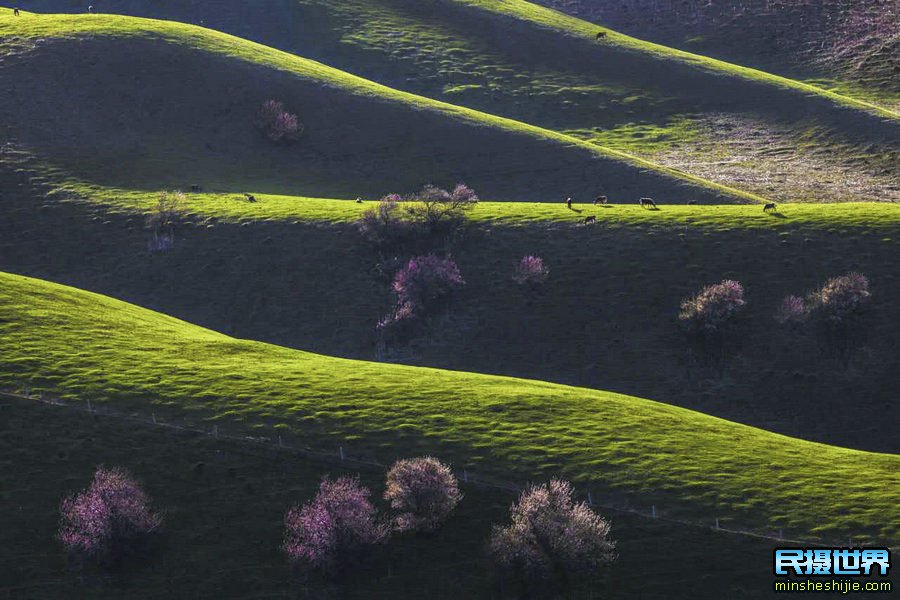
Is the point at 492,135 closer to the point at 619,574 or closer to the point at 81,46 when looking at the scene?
the point at 81,46

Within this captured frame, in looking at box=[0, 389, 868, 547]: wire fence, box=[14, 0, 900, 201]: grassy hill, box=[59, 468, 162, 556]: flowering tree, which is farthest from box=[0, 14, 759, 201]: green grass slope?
box=[59, 468, 162, 556]: flowering tree

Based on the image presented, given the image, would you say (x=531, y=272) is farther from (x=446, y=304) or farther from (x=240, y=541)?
(x=240, y=541)

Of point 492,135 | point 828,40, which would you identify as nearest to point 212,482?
point 492,135

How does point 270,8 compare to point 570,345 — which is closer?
point 570,345

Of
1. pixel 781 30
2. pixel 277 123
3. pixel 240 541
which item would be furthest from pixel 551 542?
pixel 781 30

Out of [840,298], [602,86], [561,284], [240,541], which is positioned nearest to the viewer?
[240,541]

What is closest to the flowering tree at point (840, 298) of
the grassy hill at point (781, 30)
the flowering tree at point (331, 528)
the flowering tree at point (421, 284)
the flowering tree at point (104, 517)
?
the flowering tree at point (421, 284)
